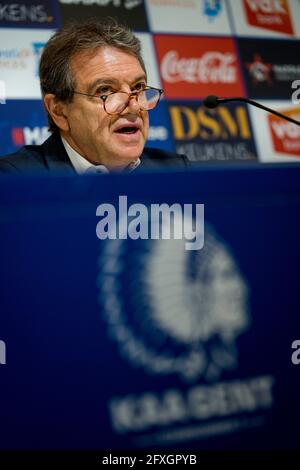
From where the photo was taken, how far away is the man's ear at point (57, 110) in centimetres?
206

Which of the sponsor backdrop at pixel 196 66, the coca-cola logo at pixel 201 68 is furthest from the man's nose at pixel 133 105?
the coca-cola logo at pixel 201 68

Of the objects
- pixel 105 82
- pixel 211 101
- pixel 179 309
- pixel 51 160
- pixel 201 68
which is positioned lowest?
pixel 179 309

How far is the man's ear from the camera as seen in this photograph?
2.06 meters

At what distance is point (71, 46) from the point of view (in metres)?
1.97

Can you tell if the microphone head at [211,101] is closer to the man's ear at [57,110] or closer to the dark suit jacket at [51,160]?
the dark suit jacket at [51,160]

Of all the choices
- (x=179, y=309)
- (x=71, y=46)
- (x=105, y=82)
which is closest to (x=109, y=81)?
(x=105, y=82)

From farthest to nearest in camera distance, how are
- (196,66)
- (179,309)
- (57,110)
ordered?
(196,66) → (57,110) → (179,309)

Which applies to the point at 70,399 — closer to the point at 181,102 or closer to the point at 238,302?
the point at 238,302

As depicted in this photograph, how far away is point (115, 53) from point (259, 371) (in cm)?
132

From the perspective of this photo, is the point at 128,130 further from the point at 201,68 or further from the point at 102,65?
the point at 201,68

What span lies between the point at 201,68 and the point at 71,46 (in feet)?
8.25

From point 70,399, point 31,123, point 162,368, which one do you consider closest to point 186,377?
point 162,368

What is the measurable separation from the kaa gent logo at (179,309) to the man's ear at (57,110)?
4.26ft

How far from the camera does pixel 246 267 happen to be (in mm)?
844
